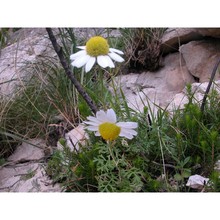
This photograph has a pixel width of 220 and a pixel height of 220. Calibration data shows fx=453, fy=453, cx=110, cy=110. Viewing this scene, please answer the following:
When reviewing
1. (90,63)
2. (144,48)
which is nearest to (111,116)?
(90,63)

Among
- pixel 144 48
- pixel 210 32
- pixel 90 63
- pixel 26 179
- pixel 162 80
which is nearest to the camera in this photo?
pixel 90 63

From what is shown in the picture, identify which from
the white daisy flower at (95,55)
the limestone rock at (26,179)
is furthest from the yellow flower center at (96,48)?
the limestone rock at (26,179)

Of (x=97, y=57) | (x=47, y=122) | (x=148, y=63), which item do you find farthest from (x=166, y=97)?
(x=97, y=57)

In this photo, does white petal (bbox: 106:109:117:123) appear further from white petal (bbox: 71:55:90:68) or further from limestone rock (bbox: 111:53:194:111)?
limestone rock (bbox: 111:53:194:111)

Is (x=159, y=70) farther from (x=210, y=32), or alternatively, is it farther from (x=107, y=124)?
(x=107, y=124)

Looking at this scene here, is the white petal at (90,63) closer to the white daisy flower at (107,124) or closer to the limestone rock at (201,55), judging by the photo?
the white daisy flower at (107,124)

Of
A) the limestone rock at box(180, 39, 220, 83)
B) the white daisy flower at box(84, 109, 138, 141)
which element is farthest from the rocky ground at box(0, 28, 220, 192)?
the white daisy flower at box(84, 109, 138, 141)
